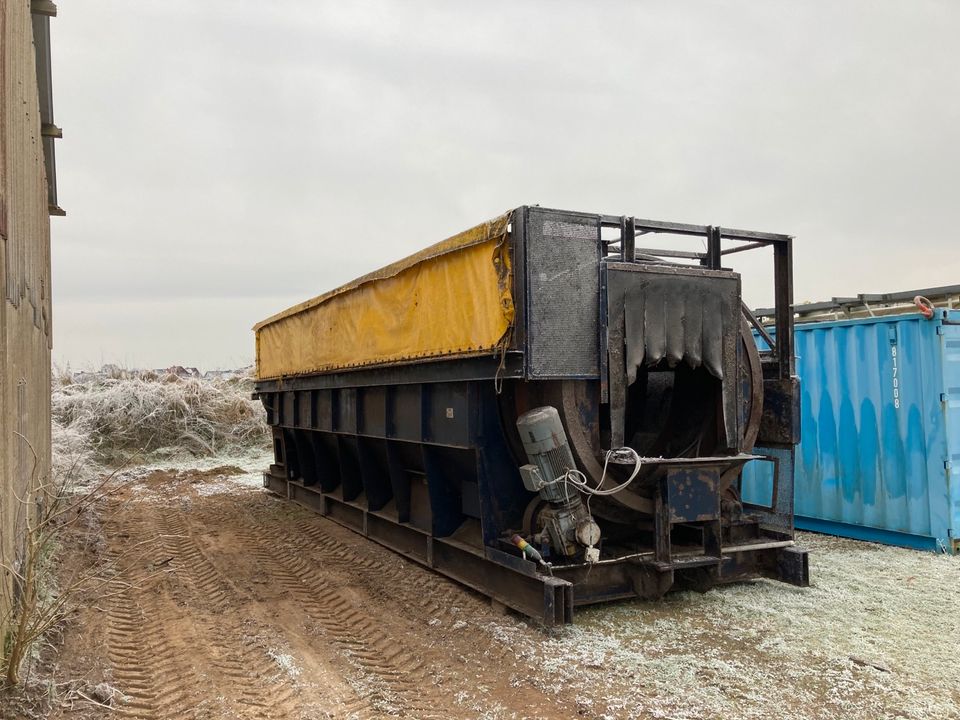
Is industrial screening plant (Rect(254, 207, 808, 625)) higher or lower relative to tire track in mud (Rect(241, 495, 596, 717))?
higher

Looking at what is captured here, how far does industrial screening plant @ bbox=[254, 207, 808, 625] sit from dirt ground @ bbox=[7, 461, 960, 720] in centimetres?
38

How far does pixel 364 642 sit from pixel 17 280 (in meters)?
3.50

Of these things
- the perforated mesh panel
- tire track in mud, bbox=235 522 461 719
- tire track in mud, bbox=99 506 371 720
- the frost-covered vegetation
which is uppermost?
the perforated mesh panel

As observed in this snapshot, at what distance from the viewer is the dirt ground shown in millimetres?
4273

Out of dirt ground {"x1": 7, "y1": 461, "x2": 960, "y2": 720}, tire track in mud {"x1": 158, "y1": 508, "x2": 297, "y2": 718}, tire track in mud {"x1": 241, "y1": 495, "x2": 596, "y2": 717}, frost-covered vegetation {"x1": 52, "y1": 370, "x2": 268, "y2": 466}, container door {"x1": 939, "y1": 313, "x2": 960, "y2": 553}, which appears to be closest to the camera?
dirt ground {"x1": 7, "y1": 461, "x2": 960, "y2": 720}

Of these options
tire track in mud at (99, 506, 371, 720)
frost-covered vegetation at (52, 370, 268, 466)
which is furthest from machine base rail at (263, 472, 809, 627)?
frost-covered vegetation at (52, 370, 268, 466)

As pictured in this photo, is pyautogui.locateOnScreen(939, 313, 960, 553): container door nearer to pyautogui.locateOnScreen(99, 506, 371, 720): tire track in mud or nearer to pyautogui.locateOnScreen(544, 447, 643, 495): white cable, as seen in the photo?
pyautogui.locateOnScreen(544, 447, 643, 495): white cable

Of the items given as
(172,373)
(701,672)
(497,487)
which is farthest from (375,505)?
(172,373)

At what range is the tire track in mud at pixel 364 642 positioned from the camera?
4.36 m

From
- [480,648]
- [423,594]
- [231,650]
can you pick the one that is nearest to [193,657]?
[231,650]

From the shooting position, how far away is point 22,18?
602 centimetres

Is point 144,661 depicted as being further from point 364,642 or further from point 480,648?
point 480,648

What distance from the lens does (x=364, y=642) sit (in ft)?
17.7

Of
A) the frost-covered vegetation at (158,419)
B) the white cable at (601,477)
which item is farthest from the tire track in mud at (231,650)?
the frost-covered vegetation at (158,419)
